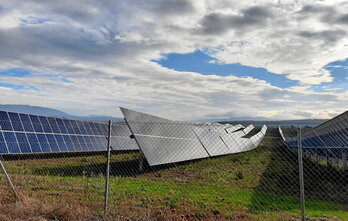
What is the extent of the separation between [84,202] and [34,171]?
765 centimetres

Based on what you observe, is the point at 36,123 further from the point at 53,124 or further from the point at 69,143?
the point at 69,143

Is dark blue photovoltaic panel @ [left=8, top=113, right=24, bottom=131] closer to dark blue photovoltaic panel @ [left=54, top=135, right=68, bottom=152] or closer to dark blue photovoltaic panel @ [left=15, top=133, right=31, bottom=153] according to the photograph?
dark blue photovoltaic panel @ [left=15, top=133, right=31, bottom=153]

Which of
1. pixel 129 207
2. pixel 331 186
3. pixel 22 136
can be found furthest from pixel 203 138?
pixel 129 207

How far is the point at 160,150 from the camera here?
15.9 metres

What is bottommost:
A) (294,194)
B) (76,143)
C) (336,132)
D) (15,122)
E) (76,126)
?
(294,194)

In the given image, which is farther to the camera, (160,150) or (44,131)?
(44,131)

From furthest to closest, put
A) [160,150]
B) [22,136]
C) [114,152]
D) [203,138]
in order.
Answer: [114,152], [203,138], [22,136], [160,150]

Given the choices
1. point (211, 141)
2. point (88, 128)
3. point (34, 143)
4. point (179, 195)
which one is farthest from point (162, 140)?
point (88, 128)

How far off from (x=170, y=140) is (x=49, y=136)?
8073 mm

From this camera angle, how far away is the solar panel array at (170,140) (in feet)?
49.5

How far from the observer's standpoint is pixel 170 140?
17.7 m

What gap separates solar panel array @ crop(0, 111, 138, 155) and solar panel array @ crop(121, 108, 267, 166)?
2.47 metres

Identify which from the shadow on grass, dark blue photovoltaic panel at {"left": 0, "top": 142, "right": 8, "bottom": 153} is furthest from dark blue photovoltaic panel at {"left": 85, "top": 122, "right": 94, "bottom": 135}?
the shadow on grass

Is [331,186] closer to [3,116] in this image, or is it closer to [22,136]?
[22,136]
